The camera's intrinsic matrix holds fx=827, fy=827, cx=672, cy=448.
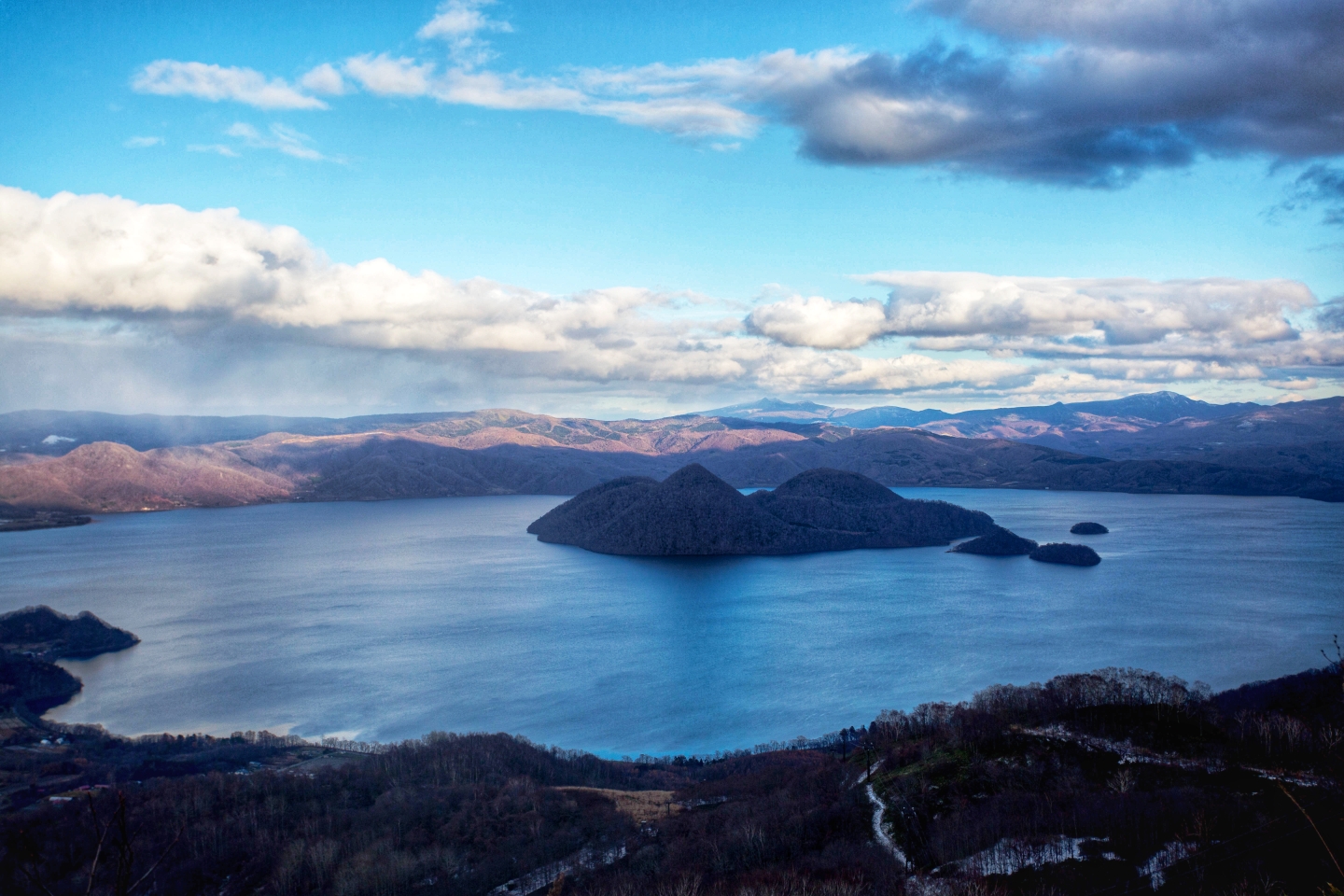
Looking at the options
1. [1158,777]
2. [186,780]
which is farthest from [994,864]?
[186,780]

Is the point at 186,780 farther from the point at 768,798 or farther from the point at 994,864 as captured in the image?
the point at 994,864

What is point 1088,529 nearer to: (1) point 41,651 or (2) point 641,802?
(2) point 641,802

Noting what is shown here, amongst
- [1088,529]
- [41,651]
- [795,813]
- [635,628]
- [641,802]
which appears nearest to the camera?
[795,813]

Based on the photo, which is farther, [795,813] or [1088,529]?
[1088,529]

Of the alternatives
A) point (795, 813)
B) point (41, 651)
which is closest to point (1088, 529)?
point (795, 813)

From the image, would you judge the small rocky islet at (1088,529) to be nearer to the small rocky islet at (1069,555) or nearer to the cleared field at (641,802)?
the small rocky islet at (1069,555)
